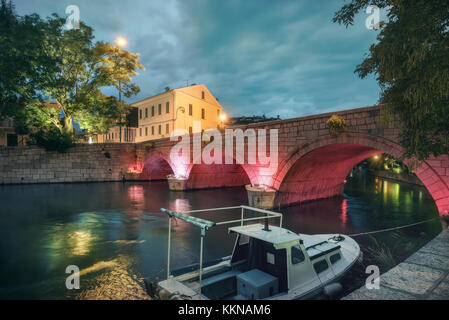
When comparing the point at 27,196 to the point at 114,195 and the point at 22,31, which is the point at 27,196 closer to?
the point at 114,195

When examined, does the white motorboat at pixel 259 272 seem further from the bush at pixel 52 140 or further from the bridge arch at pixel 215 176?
the bush at pixel 52 140

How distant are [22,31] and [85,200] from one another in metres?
17.8

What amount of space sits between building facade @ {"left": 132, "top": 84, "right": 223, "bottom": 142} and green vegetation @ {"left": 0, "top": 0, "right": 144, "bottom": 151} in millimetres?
6819

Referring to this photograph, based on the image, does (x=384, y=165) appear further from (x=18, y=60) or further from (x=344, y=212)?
(x=18, y=60)

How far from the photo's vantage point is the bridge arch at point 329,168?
9086mm

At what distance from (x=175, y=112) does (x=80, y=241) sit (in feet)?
89.0

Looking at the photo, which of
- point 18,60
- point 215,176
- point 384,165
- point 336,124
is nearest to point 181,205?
point 215,176

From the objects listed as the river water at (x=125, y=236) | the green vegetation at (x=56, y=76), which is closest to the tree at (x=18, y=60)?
the green vegetation at (x=56, y=76)

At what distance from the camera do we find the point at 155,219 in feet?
48.5

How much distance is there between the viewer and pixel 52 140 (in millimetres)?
28031

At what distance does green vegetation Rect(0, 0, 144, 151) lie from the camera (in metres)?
22.8
